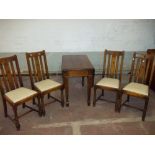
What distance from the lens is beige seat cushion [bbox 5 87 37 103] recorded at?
89.5 inches

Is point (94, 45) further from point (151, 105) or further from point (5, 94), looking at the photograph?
point (5, 94)

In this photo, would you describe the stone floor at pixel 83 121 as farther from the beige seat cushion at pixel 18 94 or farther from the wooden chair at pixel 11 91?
the beige seat cushion at pixel 18 94

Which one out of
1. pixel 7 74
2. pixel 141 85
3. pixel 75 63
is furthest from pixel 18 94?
pixel 141 85

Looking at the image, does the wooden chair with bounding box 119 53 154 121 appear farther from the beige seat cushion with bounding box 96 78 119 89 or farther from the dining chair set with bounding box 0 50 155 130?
the beige seat cushion with bounding box 96 78 119 89

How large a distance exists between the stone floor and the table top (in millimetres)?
728

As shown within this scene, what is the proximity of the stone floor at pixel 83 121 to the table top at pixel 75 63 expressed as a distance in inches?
28.7

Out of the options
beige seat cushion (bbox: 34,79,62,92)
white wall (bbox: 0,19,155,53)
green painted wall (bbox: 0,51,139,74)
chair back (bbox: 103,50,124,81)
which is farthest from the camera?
green painted wall (bbox: 0,51,139,74)

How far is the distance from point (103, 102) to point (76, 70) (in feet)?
2.92

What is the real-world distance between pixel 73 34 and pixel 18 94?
223 centimetres

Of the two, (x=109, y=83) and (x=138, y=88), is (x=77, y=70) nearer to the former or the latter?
(x=109, y=83)

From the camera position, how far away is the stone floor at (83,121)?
2.33m

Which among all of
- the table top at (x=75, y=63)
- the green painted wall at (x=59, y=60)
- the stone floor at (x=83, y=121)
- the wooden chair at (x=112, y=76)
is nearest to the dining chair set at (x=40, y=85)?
the wooden chair at (x=112, y=76)

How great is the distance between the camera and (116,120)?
2564mm

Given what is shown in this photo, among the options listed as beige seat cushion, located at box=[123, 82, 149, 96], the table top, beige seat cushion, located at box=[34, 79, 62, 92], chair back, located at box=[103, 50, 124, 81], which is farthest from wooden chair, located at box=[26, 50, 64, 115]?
beige seat cushion, located at box=[123, 82, 149, 96]
